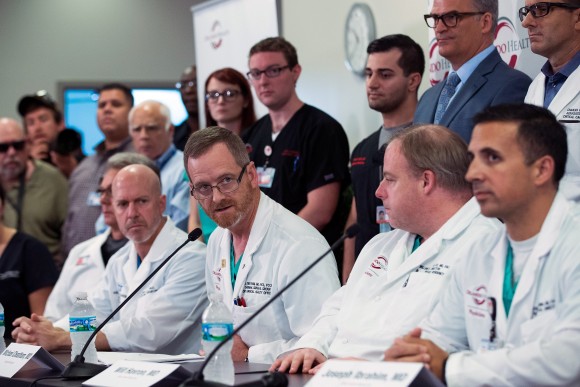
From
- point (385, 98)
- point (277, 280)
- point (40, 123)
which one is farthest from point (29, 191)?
point (277, 280)

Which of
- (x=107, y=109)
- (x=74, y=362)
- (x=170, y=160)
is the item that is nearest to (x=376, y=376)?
(x=74, y=362)

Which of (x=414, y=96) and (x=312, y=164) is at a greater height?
(x=414, y=96)

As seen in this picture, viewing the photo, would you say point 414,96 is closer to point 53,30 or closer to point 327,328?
point 327,328

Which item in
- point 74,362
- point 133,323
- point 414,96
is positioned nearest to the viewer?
point 74,362

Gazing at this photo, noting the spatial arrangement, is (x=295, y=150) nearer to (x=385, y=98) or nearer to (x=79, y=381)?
(x=385, y=98)

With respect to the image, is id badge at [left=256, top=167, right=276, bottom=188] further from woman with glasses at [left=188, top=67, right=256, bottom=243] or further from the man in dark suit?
the man in dark suit

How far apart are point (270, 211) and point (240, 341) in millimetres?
541

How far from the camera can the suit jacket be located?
11.8ft

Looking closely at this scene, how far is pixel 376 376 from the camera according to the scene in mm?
2223

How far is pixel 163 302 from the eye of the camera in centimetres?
413

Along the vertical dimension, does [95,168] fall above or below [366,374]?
above

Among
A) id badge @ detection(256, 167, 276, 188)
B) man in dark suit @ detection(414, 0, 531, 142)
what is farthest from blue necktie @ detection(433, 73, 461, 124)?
id badge @ detection(256, 167, 276, 188)

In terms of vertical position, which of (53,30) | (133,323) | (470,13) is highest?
(53,30)

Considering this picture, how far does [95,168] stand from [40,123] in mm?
1254
